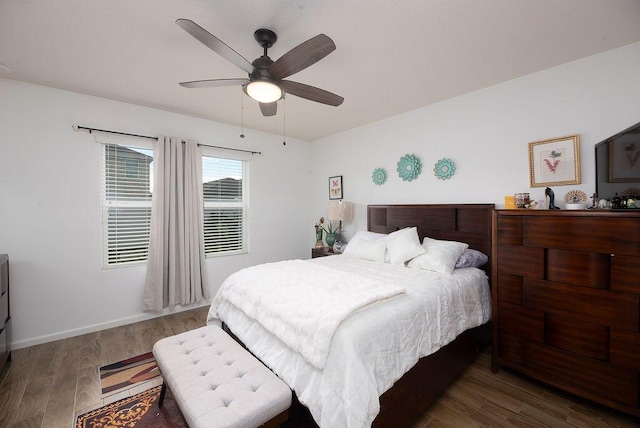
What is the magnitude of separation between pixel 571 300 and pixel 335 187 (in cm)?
322

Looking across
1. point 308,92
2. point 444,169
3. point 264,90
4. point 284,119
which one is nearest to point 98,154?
point 284,119

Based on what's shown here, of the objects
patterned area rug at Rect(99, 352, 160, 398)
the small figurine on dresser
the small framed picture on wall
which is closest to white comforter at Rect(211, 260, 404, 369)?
patterned area rug at Rect(99, 352, 160, 398)

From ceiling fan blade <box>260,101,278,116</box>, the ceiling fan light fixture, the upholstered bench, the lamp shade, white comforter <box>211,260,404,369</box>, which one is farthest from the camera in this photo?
the lamp shade

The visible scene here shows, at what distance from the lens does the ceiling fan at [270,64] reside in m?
1.51

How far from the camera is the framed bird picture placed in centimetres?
231

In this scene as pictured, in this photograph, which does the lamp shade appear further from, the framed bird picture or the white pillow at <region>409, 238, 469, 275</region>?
the framed bird picture

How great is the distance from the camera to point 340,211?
4074mm

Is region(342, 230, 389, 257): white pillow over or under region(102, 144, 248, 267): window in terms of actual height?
under

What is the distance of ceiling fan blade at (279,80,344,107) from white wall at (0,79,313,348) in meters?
2.28

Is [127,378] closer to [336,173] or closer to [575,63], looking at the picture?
[336,173]

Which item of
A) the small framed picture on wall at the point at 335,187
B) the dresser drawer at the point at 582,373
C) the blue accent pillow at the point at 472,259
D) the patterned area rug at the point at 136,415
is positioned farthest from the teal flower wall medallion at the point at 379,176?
Answer: the patterned area rug at the point at 136,415

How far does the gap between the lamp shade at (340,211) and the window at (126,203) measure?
244cm

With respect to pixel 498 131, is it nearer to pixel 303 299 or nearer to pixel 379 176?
pixel 379 176

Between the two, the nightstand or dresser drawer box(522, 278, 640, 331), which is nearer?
dresser drawer box(522, 278, 640, 331)
